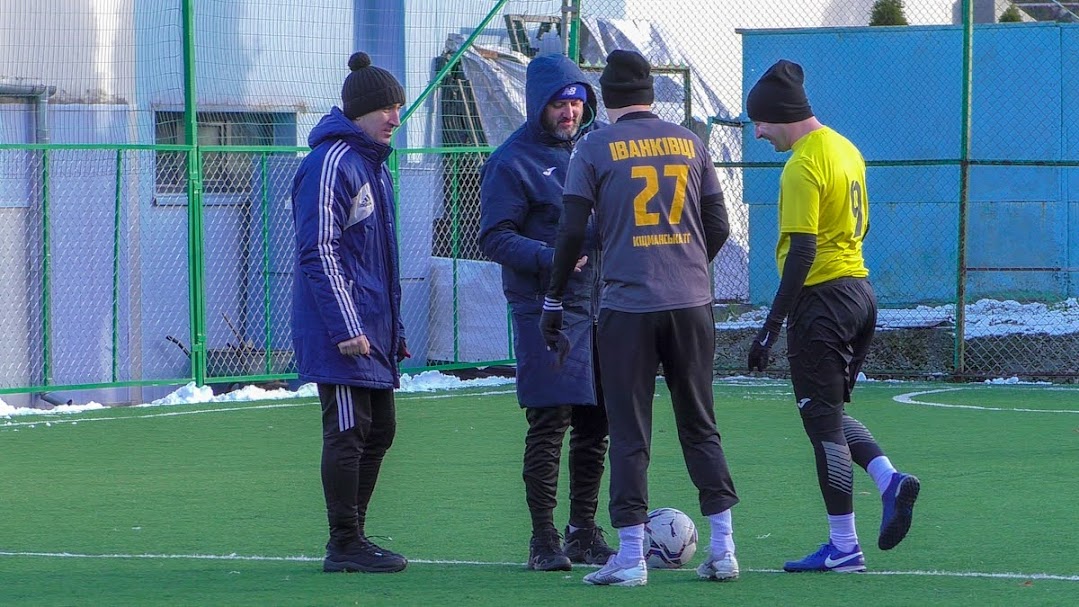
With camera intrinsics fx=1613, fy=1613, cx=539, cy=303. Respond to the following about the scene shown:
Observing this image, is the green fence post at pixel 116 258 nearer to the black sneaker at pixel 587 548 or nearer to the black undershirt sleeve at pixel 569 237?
the black sneaker at pixel 587 548

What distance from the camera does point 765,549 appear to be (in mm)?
6699

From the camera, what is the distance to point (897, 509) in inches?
237

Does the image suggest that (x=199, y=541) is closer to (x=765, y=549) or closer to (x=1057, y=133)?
(x=765, y=549)

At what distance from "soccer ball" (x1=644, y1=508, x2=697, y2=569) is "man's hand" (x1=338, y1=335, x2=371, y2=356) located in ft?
4.24

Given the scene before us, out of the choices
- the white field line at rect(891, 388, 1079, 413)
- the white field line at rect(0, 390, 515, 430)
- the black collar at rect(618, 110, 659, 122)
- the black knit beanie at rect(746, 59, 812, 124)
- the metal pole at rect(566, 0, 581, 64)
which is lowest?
the white field line at rect(0, 390, 515, 430)

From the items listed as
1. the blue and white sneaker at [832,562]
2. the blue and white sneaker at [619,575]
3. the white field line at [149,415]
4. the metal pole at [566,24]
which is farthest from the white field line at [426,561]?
the metal pole at [566,24]

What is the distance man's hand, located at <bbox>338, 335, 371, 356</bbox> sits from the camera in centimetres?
607

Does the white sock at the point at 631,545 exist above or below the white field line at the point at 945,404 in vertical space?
above

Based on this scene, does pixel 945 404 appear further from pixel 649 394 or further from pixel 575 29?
pixel 649 394

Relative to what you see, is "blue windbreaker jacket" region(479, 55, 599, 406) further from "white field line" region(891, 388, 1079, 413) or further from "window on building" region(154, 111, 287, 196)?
"window on building" region(154, 111, 287, 196)

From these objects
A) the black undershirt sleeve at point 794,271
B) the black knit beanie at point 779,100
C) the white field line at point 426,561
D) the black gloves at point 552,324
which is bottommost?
Result: the white field line at point 426,561

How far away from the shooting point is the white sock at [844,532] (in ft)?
20.0

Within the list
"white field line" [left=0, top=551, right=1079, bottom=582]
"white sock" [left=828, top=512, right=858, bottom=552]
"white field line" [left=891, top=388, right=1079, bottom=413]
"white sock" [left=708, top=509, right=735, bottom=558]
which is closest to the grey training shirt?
"white sock" [left=708, top=509, right=735, bottom=558]

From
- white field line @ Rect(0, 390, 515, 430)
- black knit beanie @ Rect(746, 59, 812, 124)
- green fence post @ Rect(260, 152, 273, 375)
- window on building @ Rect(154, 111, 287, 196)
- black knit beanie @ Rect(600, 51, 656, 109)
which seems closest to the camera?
black knit beanie @ Rect(600, 51, 656, 109)
